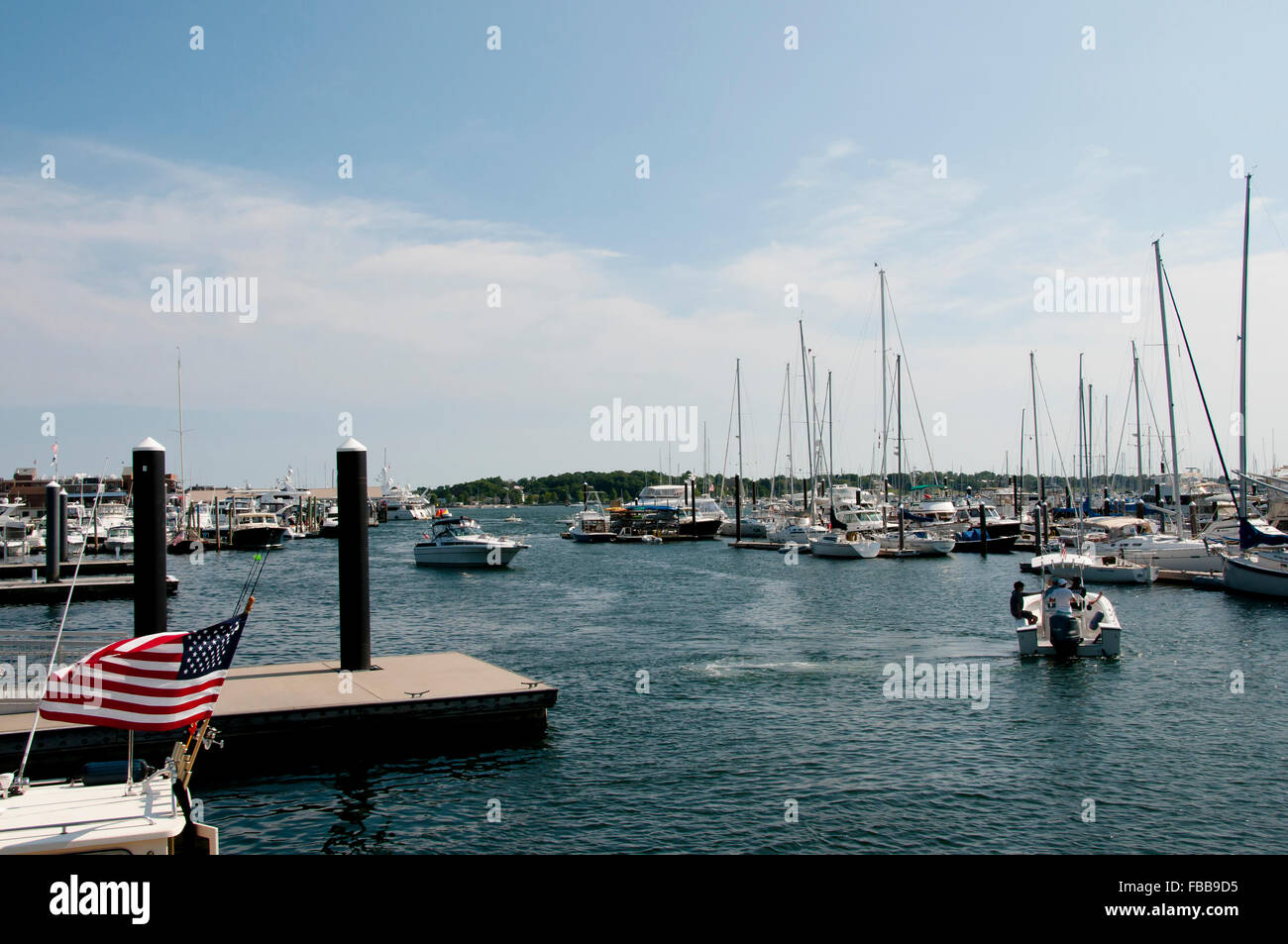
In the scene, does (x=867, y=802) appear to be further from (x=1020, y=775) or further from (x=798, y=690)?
(x=798, y=690)

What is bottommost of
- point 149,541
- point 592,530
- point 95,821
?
point 592,530

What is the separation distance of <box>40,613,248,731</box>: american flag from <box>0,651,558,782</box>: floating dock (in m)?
8.68

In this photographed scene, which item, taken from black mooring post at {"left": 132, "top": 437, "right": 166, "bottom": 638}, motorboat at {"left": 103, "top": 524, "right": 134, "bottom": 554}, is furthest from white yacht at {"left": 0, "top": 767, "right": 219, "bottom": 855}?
motorboat at {"left": 103, "top": 524, "right": 134, "bottom": 554}

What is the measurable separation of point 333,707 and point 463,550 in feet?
195

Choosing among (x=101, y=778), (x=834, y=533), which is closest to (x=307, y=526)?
(x=834, y=533)

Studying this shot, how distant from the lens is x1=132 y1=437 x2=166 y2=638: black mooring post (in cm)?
2012

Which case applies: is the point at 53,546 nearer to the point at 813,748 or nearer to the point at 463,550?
the point at 463,550

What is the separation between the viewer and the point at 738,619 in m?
45.4

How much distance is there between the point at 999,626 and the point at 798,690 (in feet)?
56.3

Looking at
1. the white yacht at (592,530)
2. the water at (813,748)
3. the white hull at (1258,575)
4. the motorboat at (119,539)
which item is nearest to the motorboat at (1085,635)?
the water at (813,748)

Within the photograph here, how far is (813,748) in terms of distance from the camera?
2175 cm

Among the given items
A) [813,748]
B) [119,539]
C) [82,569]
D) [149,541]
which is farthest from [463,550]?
[813,748]

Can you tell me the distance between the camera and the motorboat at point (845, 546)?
80.9 metres

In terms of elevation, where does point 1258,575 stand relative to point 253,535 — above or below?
above
